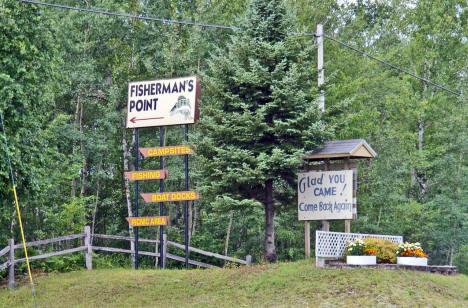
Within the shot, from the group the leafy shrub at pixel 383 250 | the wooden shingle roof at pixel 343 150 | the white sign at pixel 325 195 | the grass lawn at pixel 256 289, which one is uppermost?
the wooden shingle roof at pixel 343 150

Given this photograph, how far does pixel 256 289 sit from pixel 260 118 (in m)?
5.90

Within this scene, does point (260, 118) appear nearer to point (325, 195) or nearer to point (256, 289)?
point (325, 195)

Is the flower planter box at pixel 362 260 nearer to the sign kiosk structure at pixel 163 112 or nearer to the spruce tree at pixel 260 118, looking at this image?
the spruce tree at pixel 260 118

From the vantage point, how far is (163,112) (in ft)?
77.4

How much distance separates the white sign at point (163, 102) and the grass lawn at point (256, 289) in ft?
18.2

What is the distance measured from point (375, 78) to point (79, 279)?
1960cm

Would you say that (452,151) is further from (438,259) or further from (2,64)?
(2,64)

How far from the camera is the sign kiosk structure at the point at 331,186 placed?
20.6 m

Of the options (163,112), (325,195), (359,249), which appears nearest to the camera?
(359,249)

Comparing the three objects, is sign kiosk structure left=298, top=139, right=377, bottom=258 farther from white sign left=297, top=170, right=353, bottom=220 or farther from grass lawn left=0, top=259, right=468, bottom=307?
grass lawn left=0, top=259, right=468, bottom=307

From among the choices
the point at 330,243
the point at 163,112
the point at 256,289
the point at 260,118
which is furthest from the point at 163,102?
the point at 256,289

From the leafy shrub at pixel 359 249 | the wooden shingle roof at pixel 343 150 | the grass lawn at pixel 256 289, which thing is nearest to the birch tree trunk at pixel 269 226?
the wooden shingle roof at pixel 343 150

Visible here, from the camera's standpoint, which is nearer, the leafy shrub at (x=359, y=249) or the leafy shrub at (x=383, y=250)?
the leafy shrub at (x=359, y=249)

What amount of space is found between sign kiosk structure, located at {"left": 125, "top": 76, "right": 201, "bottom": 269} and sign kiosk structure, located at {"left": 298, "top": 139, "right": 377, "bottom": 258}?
13.1 feet
